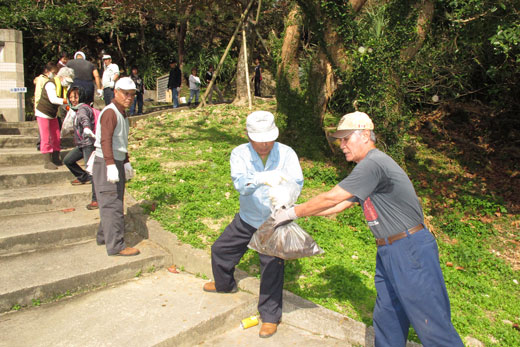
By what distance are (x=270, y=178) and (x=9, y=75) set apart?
955 cm

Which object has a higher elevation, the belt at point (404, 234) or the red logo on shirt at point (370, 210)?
the red logo on shirt at point (370, 210)

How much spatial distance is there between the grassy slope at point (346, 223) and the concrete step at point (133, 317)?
0.78 meters

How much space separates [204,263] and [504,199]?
8.39m

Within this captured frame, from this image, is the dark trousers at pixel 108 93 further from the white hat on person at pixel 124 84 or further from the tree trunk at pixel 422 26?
the tree trunk at pixel 422 26

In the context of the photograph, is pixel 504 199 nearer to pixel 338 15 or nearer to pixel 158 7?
pixel 338 15

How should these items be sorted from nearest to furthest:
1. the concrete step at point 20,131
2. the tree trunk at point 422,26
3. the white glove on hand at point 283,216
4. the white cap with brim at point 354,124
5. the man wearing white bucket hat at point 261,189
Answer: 1. the white cap with brim at point 354,124
2. the white glove on hand at point 283,216
3. the man wearing white bucket hat at point 261,189
4. the tree trunk at point 422,26
5. the concrete step at point 20,131

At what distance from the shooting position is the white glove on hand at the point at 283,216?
3.28 metres

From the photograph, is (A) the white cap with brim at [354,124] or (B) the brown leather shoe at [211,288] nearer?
(A) the white cap with brim at [354,124]

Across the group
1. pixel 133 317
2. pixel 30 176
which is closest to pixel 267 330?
pixel 133 317

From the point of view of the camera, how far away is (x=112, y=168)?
4.55 metres

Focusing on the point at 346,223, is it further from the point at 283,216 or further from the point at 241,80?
the point at 241,80

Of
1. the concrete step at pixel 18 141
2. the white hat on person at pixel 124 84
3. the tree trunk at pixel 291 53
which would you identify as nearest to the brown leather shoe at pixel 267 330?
the white hat on person at pixel 124 84

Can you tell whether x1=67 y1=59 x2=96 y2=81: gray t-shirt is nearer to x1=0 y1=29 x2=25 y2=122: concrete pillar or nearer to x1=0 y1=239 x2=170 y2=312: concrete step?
x1=0 y1=29 x2=25 y2=122: concrete pillar

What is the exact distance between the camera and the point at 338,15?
795 cm
